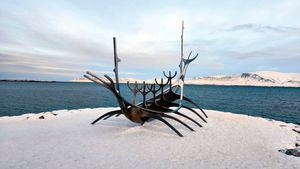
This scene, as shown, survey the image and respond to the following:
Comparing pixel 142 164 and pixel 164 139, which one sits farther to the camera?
pixel 164 139

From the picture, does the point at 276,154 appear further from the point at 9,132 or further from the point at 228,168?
the point at 9,132

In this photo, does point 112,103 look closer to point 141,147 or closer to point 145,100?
point 145,100

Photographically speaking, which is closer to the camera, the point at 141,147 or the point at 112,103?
the point at 141,147

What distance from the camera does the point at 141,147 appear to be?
6.49 metres

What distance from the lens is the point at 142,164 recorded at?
518 cm

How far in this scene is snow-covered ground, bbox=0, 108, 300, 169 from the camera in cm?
526

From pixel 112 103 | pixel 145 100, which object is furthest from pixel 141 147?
pixel 112 103

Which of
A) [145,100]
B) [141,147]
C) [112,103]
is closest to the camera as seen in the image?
[141,147]

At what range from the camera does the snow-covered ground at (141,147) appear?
17.3 ft

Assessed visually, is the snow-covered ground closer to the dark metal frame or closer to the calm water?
the dark metal frame

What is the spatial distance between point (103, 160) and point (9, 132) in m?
5.51

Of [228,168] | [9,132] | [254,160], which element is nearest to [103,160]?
[228,168]

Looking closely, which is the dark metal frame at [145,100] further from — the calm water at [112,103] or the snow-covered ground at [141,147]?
the calm water at [112,103]

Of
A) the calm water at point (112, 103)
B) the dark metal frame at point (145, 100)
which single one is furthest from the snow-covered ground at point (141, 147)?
the calm water at point (112, 103)
